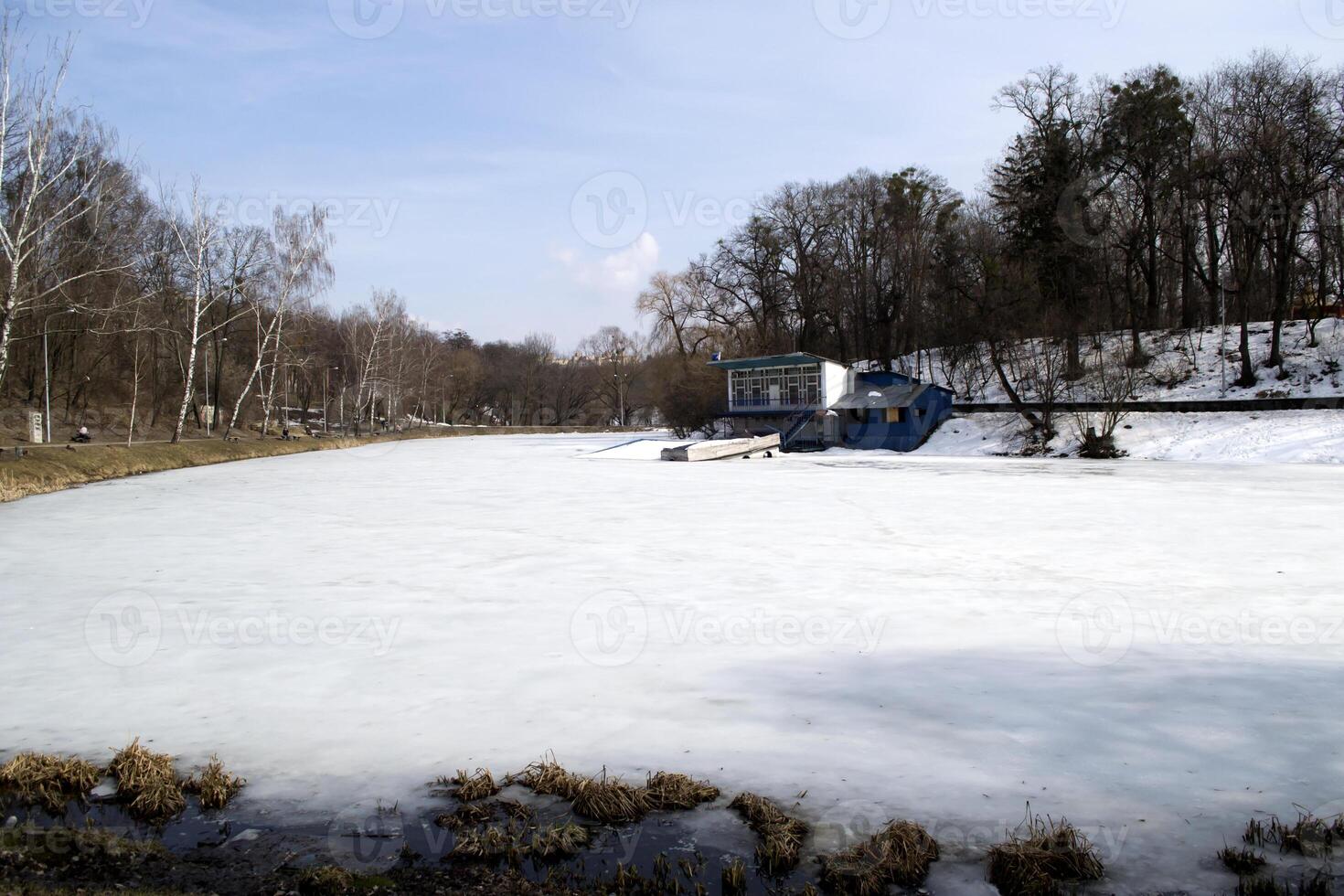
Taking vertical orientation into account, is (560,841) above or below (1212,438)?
below

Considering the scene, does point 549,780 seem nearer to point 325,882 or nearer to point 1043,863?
point 325,882

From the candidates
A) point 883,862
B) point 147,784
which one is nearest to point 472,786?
point 147,784

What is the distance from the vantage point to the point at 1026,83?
Result: 4716 centimetres

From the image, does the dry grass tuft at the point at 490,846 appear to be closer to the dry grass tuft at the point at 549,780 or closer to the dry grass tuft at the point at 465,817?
the dry grass tuft at the point at 465,817

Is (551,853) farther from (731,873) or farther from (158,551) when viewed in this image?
(158,551)

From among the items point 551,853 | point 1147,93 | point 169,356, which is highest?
point 1147,93

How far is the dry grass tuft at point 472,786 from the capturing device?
4746 millimetres

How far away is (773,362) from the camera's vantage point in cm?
5019

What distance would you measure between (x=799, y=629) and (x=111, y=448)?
30894mm

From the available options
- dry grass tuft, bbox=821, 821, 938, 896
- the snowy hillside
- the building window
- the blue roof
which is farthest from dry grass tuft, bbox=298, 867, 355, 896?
the building window

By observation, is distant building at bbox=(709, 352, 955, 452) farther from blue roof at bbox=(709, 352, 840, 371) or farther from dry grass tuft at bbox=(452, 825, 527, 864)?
dry grass tuft at bbox=(452, 825, 527, 864)

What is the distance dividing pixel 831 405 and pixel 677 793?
148 feet

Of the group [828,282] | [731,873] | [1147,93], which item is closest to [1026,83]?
[1147,93]

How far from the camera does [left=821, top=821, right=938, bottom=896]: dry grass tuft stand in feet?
12.7
